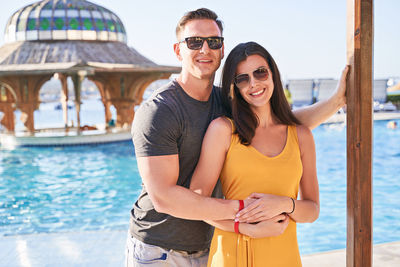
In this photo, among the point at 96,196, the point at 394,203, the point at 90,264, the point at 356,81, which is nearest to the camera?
the point at 356,81

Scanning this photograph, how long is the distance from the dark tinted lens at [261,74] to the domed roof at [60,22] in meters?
17.3

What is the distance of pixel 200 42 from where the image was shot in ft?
6.04

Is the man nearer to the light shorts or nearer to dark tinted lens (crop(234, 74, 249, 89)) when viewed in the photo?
the light shorts

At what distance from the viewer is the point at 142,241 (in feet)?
6.21

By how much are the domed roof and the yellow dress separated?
57.0 feet

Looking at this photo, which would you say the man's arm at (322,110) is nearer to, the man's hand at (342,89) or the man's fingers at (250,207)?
Answer: the man's hand at (342,89)

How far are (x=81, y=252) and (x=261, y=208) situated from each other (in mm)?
2850

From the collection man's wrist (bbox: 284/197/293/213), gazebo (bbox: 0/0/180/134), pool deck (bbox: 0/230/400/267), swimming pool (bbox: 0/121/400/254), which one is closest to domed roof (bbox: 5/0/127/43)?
gazebo (bbox: 0/0/180/134)

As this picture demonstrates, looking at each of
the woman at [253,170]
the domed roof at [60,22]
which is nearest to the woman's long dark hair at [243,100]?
the woman at [253,170]

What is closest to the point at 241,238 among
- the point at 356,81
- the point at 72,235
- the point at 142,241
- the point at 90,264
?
the point at 142,241

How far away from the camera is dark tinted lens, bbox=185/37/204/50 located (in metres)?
1.84

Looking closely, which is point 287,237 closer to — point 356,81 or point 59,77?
point 356,81

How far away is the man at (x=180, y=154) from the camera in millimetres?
1652

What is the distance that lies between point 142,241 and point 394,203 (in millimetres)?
6439
